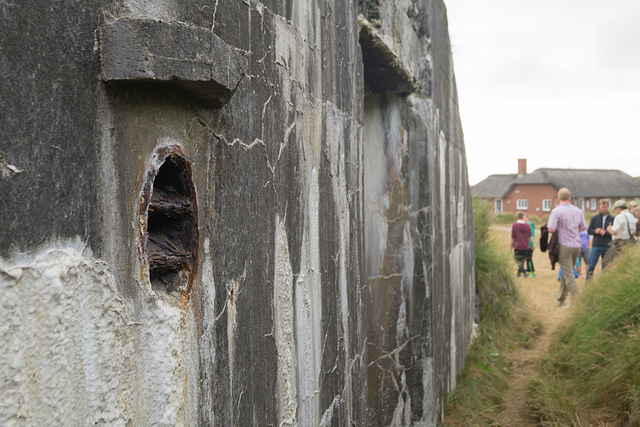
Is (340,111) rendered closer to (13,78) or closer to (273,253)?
(273,253)

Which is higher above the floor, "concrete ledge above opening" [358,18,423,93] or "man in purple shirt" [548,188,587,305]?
"concrete ledge above opening" [358,18,423,93]

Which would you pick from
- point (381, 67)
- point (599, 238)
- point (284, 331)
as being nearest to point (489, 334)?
point (599, 238)

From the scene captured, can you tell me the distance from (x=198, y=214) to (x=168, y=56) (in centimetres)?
29

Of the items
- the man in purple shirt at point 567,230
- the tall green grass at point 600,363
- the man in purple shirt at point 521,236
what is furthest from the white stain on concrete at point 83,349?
the man in purple shirt at point 521,236

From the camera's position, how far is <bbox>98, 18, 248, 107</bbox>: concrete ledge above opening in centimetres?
90

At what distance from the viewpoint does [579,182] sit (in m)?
42.0

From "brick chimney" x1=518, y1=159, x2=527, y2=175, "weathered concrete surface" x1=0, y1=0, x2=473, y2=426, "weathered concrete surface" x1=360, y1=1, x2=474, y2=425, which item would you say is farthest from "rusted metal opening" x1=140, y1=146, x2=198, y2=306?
"brick chimney" x1=518, y1=159, x2=527, y2=175

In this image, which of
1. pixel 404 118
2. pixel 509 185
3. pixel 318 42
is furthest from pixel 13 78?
pixel 509 185

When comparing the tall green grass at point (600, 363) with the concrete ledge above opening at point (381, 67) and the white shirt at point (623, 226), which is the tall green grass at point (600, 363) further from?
the white shirt at point (623, 226)

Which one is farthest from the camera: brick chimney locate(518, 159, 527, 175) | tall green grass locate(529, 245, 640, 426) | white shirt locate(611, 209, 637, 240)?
brick chimney locate(518, 159, 527, 175)

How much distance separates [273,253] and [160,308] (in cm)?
54

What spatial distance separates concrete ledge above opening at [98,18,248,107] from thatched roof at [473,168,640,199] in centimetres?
4136

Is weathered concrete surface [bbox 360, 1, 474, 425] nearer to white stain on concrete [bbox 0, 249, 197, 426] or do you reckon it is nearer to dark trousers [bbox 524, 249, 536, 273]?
white stain on concrete [bbox 0, 249, 197, 426]

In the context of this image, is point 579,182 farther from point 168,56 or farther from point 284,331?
point 168,56
